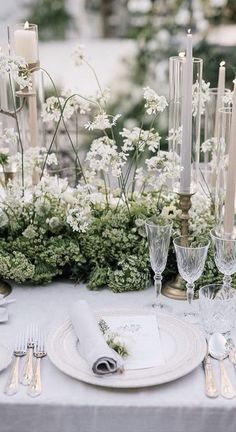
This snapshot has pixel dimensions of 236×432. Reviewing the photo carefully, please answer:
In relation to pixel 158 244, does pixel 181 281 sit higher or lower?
lower

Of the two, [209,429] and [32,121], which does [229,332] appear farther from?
[32,121]

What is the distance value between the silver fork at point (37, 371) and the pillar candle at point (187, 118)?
0.44 meters

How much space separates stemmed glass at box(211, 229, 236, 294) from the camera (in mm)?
1397

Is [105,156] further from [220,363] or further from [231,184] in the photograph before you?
[220,363]

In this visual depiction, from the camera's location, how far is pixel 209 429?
1.20m

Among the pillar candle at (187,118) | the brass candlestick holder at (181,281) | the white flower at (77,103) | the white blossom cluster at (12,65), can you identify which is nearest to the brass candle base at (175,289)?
the brass candlestick holder at (181,281)

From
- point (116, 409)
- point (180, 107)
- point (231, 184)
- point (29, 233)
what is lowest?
point (116, 409)

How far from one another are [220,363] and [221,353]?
0.08ft

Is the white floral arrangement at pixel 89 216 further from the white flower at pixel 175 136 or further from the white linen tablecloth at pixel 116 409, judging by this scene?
the white linen tablecloth at pixel 116 409

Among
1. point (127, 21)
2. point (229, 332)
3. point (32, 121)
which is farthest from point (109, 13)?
point (229, 332)

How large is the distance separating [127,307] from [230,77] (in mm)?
2396

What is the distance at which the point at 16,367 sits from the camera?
127cm

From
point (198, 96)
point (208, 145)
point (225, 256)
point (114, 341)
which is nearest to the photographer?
point (114, 341)

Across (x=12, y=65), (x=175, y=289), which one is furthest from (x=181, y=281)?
(x=12, y=65)
